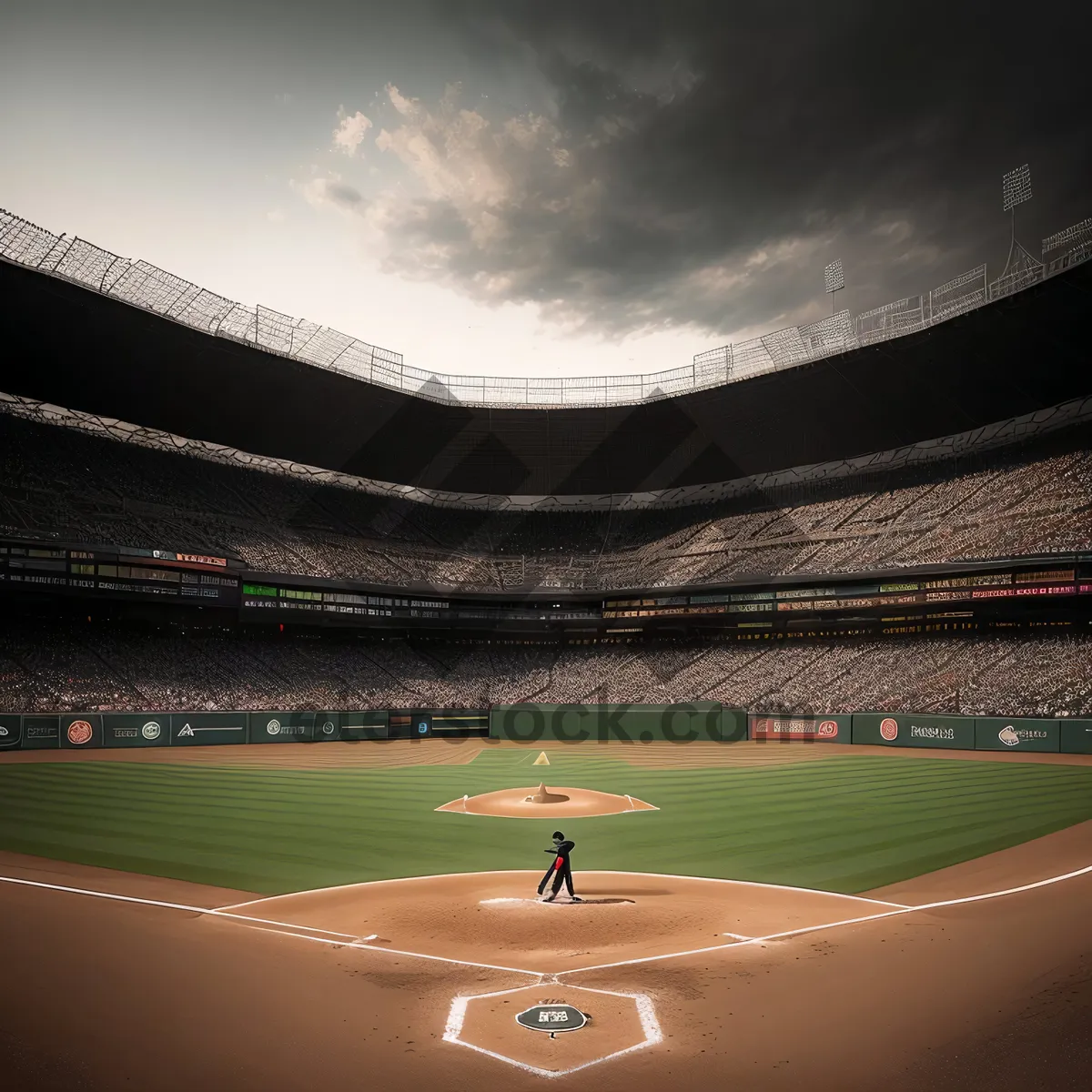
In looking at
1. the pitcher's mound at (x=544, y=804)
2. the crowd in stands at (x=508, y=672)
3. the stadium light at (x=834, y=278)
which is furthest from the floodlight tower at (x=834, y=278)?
the pitcher's mound at (x=544, y=804)

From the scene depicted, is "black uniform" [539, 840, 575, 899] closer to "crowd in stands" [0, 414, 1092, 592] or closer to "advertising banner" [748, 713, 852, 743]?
"advertising banner" [748, 713, 852, 743]

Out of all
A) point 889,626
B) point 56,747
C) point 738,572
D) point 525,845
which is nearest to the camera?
point 525,845

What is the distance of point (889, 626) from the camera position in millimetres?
48719

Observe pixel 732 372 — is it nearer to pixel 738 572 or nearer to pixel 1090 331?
pixel 738 572

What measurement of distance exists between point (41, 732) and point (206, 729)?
6.53 m

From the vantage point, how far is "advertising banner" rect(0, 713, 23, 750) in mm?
32438

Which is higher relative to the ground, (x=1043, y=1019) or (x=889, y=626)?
(x=889, y=626)

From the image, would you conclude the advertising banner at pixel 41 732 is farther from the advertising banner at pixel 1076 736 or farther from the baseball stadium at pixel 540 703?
the advertising banner at pixel 1076 736

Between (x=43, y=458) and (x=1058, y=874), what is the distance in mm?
48720

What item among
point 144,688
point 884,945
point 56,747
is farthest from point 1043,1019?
point 144,688

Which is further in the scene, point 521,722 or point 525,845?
point 521,722

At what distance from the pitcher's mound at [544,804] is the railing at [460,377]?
30508 mm

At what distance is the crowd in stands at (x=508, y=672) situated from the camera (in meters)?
37.8

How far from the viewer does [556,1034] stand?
7699 mm
